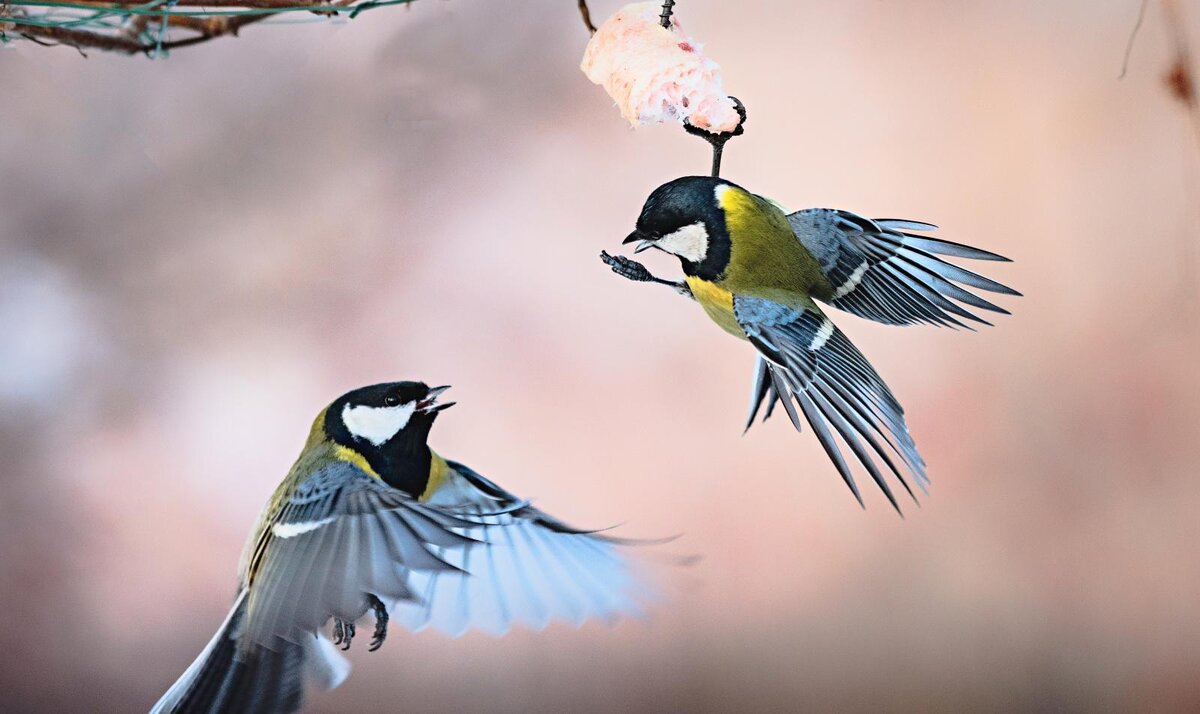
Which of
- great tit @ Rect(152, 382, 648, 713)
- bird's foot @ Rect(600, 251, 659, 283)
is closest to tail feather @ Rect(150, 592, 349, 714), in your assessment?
great tit @ Rect(152, 382, 648, 713)

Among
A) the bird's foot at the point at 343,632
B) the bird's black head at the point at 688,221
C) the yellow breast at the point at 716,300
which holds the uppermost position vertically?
the bird's black head at the point at 688,221

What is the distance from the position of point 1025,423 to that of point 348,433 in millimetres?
908

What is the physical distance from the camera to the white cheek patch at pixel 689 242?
0.62m

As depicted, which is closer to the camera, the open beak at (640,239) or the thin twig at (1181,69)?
the open beak at (640,239)

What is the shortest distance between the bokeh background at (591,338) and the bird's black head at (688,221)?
1.33 ft

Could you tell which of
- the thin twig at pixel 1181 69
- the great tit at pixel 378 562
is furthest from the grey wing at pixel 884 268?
the thin twig at pixel 1181 69

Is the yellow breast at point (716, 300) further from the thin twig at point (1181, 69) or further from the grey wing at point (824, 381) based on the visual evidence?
the thin twig at point (1181, 69)

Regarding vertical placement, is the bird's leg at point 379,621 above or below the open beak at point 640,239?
below

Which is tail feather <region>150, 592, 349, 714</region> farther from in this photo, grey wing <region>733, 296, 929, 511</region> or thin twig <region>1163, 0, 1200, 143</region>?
thin twig <region>1163, 0, 1200, 143</region>

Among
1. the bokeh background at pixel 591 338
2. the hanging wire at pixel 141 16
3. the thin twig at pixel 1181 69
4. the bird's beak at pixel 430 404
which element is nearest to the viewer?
the hanging wire at pixel 141 16

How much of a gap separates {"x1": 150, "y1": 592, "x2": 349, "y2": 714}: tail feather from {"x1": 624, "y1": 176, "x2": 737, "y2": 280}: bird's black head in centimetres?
32

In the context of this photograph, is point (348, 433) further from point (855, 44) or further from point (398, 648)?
point (855, 44)

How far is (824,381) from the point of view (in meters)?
0.60

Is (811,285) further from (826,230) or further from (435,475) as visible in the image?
(435,475)
